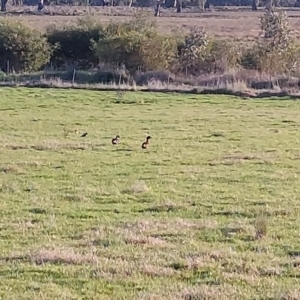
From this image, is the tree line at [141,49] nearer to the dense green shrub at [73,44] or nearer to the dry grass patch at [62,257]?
the dense green shrub at [73,44]

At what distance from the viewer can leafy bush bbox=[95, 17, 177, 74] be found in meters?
38.5

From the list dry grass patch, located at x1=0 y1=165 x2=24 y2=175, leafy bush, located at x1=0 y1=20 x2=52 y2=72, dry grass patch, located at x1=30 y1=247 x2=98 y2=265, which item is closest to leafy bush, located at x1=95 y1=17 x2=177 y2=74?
leafy bush, located at x1=0 y1=20 x2=52 y2=72

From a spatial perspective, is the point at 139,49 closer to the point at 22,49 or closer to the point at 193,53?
the point at 193,53

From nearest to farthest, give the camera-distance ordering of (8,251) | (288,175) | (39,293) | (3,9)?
1. (39,293)
2. (8,251)
3. (288,175)
4. (3,9)

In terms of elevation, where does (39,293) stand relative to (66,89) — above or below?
above

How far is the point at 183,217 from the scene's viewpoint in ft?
35.3

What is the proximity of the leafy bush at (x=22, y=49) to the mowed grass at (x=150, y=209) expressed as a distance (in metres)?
17.6

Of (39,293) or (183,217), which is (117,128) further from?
(39,293)

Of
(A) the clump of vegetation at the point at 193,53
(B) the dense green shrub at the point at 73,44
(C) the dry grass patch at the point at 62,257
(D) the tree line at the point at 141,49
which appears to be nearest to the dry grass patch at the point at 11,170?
(C) the dry grass patch at the point at 62,257

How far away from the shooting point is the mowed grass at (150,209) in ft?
24.9

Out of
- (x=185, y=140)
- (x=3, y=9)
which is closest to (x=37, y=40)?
(x=185, y=140)

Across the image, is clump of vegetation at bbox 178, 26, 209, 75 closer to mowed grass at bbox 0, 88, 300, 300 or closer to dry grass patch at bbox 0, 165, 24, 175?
mowed grass at bbox 0, 88, 300, 300

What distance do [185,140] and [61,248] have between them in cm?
1096

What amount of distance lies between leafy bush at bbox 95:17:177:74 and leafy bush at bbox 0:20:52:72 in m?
2.99
